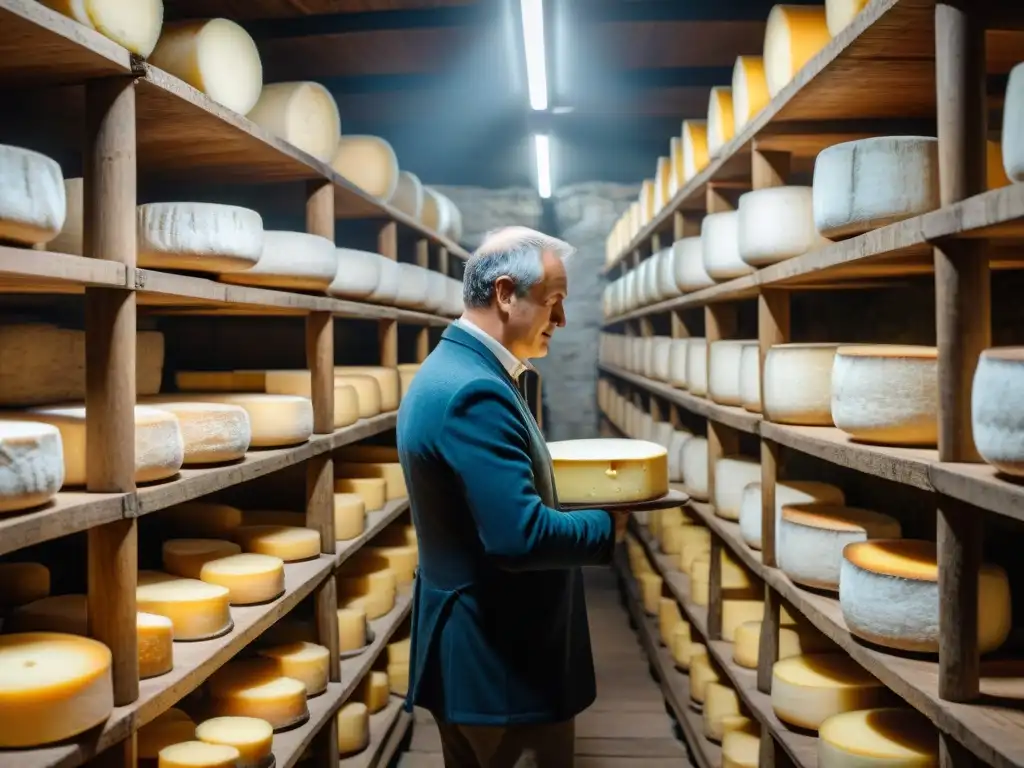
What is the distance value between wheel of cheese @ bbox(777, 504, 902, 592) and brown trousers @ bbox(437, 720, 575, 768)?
66 centimetres

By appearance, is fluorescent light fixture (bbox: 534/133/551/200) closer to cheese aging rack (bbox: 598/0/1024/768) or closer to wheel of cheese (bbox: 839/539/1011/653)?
cheese aging rack (bbox: 598/0/1024/768)

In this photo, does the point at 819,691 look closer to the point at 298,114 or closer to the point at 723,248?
the point at 723,248

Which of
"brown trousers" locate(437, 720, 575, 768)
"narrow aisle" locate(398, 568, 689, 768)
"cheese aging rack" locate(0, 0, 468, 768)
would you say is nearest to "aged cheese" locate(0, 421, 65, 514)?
"cheese aging rack" locate(0, 0, 468, 768)

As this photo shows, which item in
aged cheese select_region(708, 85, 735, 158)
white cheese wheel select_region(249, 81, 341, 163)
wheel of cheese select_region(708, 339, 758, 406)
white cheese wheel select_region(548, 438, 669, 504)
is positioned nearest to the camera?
white cheese wheel select_region(548, 438, 669, 504)

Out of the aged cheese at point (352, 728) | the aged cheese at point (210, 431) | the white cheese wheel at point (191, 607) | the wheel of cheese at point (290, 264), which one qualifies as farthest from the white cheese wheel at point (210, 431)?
the aged cheese at point (352, 728)

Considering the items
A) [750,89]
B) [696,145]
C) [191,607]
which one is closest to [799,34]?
[750,89]

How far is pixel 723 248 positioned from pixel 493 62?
7.06ft

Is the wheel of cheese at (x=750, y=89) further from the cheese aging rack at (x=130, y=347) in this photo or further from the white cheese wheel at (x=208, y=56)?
the white cheese wheel at (x=208, y=56)

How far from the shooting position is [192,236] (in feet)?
6.22

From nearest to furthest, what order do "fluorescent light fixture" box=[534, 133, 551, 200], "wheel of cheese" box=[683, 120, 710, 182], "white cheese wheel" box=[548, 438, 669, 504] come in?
"white cheese wheel" box=[548, 438, 669, 504] → "wheel of cheese" box=[683, 120, 710, 182] → "fluorescent light fixture" box=[534, 133, 551, 200]

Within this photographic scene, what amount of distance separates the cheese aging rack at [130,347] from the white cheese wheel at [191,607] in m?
0.03

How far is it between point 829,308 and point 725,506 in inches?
31.5

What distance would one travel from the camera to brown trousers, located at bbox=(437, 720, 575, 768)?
1671 millimetres

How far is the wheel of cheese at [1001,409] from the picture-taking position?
1.15 m
